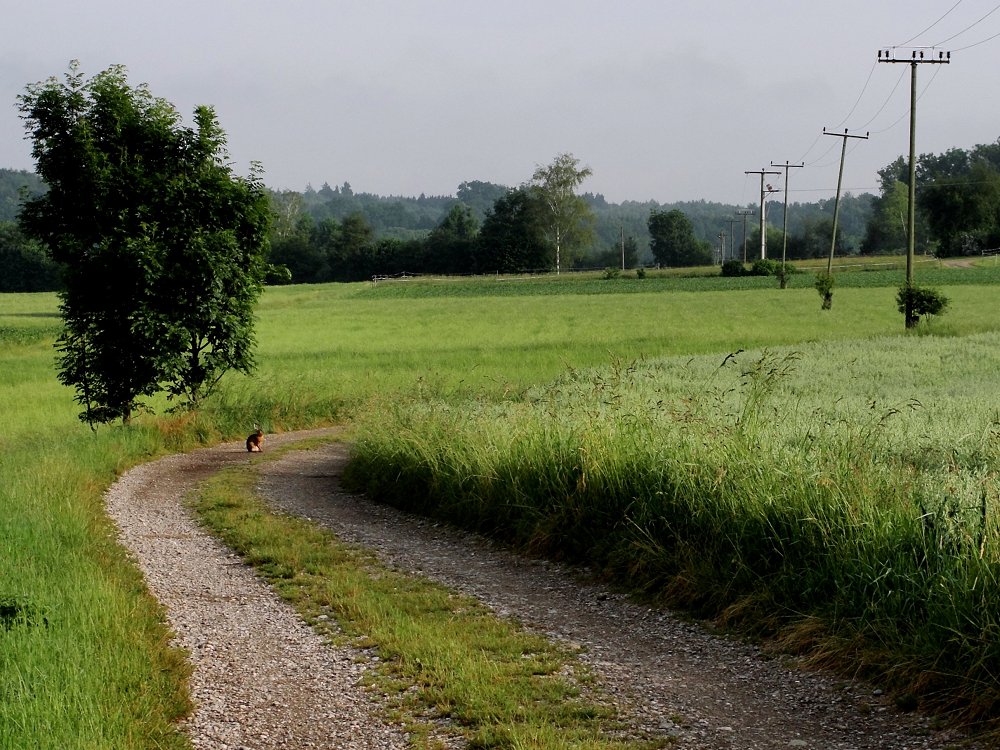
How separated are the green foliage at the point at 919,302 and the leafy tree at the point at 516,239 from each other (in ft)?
255

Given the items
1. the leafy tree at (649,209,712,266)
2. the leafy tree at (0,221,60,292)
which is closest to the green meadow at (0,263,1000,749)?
the leafy tree at (0,221,60,292)

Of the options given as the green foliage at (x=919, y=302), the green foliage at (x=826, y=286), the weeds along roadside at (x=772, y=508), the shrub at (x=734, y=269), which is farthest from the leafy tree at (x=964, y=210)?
the weeds along roadside at (x=772, y=508)

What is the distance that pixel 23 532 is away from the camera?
9039mm

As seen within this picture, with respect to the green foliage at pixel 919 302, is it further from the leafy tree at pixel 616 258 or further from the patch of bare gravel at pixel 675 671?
the leafy tree at pixel 616 258

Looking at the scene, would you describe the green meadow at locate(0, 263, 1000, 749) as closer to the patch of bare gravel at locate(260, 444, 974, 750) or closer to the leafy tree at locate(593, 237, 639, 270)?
the patch of bare gravel at locate(260, 444, 974, 750)

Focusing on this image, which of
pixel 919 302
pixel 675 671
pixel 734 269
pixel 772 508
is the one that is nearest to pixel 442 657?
pixel 675 671

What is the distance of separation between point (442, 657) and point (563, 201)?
115 metres

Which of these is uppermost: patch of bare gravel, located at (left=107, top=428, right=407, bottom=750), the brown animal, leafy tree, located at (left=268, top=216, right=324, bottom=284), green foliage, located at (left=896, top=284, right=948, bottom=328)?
leafy tree, located at (left=268, top=216, right=324, bottom=284)

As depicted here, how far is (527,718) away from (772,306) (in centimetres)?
5810

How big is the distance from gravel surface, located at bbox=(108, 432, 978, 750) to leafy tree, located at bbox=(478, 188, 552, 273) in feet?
359

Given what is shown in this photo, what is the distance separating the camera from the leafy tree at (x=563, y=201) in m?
119

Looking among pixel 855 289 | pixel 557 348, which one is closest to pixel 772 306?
pixel 855 289

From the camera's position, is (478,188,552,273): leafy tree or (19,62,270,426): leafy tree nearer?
(19,62,270,426): leafy tree

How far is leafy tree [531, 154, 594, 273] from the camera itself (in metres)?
119
